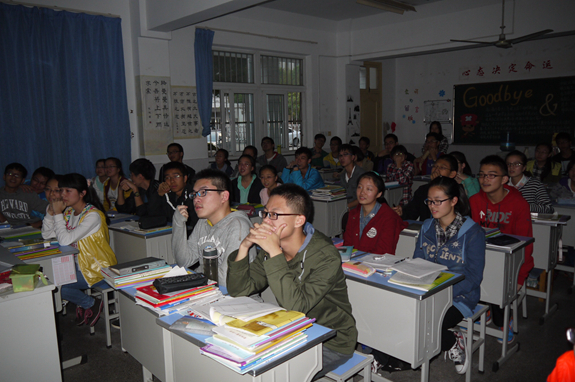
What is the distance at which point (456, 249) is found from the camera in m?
2.49

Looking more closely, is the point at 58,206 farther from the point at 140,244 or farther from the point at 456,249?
the point at 456,249

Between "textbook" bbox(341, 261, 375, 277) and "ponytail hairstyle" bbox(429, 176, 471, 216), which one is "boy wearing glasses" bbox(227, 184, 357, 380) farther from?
"ponytail hairstyle" bbox(429, 176, 471, 216)

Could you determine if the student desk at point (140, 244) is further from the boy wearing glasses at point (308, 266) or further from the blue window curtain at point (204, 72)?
the blue window curtain at point (204, 72)

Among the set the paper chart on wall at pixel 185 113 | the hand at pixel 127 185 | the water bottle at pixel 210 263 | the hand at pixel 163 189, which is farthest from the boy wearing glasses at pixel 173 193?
the paper chart on wall at pixel 185 113

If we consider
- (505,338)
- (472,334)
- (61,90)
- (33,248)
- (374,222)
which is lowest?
(505,338)

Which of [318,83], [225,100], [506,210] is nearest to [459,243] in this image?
[506,210]

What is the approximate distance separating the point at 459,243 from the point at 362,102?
706 centimetres

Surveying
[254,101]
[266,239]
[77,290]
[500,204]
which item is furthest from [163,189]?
[254,101]

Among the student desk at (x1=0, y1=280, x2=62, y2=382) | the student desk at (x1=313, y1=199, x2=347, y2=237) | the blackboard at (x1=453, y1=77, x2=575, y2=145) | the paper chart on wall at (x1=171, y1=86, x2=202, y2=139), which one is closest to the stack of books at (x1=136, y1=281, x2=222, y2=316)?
the student desk at (x1=0, y1=280, x2=62, y2=382)

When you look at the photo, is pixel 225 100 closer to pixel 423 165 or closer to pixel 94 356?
pixel 423 165

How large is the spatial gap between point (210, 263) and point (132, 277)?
40 cm

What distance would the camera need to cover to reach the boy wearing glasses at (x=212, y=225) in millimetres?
2314

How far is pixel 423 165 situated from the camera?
6.77 metres

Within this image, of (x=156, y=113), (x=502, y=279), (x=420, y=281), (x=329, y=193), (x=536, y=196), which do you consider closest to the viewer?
(x=420, y=281)
